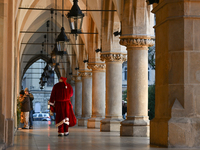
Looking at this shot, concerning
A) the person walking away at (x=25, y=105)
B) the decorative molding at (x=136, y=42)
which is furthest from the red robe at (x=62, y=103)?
the person walking away at (x=25, y=105)

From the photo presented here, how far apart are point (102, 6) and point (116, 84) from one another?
11.4ft

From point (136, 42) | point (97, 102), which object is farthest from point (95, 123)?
point (136, 42)

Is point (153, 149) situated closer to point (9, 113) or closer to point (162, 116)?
point (162, 116)

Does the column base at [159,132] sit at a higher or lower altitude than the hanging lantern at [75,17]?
lower

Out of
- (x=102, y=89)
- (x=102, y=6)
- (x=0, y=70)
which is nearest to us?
(x=0, y=70)

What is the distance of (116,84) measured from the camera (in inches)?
639

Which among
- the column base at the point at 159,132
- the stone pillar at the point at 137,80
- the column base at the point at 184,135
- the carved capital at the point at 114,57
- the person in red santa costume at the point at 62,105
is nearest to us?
the column base at the point at 184,135

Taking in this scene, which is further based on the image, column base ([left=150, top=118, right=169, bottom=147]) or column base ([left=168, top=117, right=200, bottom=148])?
column base ([left=150, top=118, right=169, bottom=147])

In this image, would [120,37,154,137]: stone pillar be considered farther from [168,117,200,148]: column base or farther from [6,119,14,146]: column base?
[168,117,200,148]: column base

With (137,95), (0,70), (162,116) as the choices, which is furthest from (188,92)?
(137,95)

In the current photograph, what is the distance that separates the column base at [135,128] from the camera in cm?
1263

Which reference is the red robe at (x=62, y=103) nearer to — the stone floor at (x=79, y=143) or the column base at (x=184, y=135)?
the stone floor at (x=79, y=143)

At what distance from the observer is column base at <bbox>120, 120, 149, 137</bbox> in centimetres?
1263

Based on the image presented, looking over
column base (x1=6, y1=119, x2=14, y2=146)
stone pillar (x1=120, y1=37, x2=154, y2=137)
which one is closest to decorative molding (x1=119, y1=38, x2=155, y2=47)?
stone pillar (x1=120, y1=37, x2=154, y2=137)
